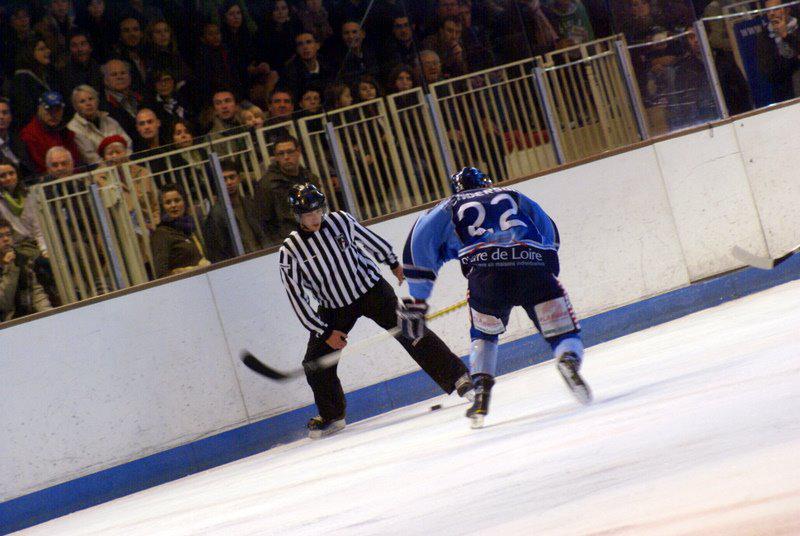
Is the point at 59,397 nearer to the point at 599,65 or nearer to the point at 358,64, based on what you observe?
the point at 358,64

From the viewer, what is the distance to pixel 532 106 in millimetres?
6387

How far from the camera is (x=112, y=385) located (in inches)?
220

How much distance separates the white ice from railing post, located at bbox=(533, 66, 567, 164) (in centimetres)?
122

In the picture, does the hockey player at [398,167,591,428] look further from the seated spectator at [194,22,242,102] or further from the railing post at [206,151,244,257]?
the seated spectator at [194,22,242,102]

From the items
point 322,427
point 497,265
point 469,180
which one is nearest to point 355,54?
point 322,427

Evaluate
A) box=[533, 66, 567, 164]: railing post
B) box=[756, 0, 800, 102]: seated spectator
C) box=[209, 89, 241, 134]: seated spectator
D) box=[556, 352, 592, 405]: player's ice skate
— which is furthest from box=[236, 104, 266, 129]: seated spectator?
box=[756, 0, 800, 102]: seated spectator

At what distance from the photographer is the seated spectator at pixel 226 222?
19.1ft

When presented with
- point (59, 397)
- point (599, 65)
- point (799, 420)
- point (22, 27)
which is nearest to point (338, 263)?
point (59, 397)

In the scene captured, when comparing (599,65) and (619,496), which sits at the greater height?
(599,65)

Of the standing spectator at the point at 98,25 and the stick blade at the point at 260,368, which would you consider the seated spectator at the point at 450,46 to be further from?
the stick blade at the point at 260,368

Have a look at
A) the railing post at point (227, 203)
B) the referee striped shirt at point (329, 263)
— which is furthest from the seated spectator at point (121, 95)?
the referee striped shirt at point (329, 263)

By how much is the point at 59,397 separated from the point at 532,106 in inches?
122

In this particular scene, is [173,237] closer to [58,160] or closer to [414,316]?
[58,160]

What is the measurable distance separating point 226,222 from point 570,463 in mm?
3366
